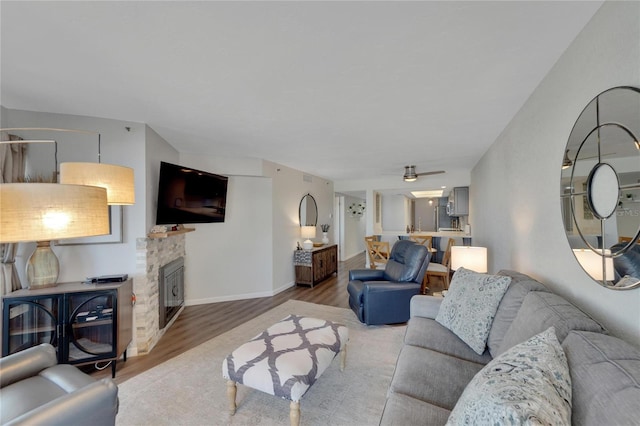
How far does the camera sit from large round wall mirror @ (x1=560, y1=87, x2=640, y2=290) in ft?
3.56

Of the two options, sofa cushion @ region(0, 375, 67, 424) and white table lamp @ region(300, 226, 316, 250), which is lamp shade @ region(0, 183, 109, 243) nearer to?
sofa cushion @ region(0, 375, 67, 424)

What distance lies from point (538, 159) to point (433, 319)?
155 centimetres

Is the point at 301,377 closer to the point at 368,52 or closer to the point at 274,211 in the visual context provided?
the point at 368,52

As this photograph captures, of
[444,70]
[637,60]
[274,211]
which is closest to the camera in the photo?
[637,60]

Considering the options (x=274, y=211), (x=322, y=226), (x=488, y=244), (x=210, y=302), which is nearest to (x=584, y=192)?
(x=488, y=244)

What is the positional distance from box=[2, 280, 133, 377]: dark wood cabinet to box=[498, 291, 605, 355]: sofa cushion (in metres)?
3.08

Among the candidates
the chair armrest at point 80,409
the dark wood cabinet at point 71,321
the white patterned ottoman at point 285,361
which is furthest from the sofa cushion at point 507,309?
the dark wood cabinet at point 71,321

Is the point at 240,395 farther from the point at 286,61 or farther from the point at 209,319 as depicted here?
the point at 286,61

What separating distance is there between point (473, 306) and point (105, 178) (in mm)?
2609

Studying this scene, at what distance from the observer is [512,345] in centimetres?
140

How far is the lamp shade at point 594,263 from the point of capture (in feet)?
4.02

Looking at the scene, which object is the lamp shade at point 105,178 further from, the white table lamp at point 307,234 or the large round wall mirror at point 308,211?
the large round wall mirror at point 308,211

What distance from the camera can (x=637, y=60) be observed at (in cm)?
105

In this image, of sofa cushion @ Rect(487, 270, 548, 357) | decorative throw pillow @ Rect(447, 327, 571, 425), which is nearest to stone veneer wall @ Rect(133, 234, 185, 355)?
decorative throw pillow @ Rect(447, 327, 571, 425)
